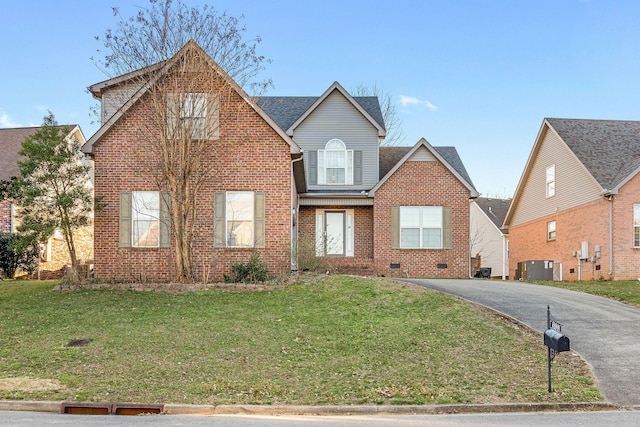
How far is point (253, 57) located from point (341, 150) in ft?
28.3

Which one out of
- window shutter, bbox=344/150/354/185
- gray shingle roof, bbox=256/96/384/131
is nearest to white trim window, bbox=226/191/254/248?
window shutter, bbox=344/150/354/185

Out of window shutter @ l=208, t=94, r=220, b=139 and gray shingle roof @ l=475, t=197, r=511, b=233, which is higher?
window shutter @ l=208, t=94, r=220, b=139

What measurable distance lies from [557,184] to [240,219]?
14.5m

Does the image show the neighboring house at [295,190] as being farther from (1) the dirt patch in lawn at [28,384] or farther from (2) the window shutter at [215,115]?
(1) the dirt patch in lawn at [28,384]

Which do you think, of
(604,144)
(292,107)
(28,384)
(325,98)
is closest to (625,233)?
(604,144)

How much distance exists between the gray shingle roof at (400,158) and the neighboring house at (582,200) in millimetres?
3355

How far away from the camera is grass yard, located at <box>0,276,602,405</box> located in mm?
10156

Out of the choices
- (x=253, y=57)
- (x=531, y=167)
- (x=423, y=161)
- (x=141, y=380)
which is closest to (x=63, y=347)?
(x=141, y=380)

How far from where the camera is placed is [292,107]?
1136 inches

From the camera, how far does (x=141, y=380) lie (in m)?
10.6

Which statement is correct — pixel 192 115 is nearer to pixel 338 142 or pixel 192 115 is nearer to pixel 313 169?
pixel 313 169

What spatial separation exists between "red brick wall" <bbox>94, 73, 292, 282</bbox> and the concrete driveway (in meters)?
4.89

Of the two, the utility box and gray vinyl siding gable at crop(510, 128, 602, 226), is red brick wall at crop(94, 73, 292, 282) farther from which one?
the utility box

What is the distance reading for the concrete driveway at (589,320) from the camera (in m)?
10.8
